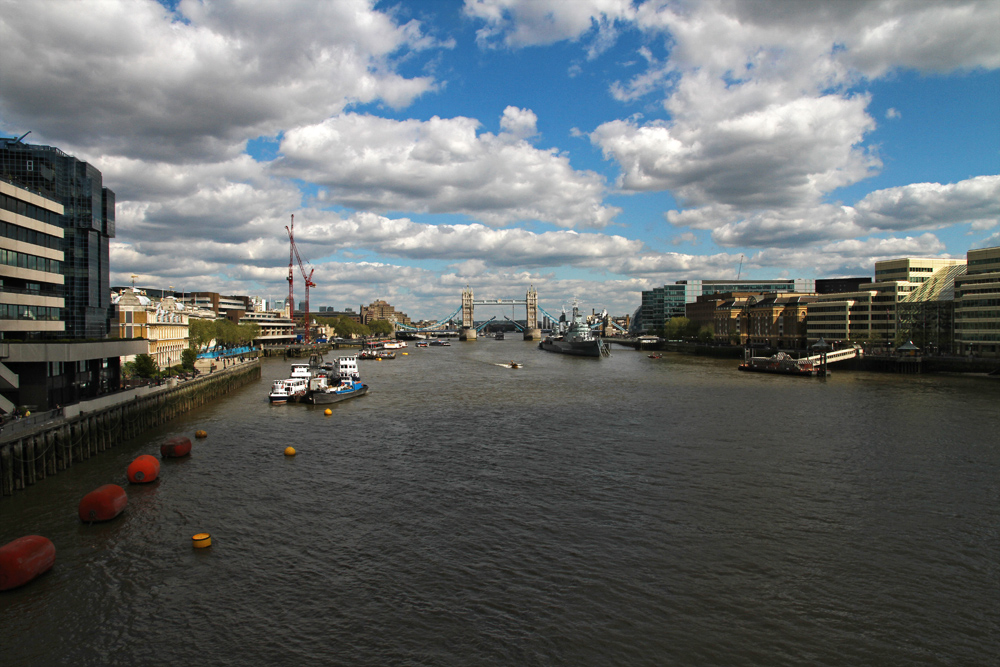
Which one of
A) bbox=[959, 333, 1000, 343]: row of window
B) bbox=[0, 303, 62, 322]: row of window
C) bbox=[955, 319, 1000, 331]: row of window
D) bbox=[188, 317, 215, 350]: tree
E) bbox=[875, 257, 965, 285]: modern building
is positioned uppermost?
bbox=[875, 257, 965, 285]: modern building

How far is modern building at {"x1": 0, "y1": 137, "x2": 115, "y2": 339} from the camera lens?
6594 centimetres

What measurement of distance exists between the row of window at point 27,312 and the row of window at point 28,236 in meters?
3.88

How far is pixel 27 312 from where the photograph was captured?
3512 cm

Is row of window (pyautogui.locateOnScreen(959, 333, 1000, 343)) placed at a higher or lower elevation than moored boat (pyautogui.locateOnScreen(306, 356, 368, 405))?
higher

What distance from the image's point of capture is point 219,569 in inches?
625

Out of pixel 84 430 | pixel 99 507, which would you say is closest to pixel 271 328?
pixel 84 430

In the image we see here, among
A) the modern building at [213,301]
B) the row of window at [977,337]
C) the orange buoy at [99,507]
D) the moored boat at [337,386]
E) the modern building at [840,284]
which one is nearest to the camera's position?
the orange buoy at [99,507]

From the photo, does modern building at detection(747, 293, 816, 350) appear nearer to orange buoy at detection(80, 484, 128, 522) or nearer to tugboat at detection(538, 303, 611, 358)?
tugboat at detection(538, 303, 611, 358)

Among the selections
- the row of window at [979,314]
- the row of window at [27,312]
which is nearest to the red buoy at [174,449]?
the row of window at [27,312]

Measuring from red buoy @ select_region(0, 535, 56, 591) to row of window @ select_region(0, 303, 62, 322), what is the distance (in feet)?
79.0

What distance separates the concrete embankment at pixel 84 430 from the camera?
22.2 m

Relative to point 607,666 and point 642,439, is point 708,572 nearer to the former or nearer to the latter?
point 607,666

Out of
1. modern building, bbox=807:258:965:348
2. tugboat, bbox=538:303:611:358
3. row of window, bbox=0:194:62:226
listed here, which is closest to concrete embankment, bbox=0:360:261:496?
row of window, bbox=0:194:62:226

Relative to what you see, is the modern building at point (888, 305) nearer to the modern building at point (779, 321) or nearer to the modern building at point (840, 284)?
the modern building at point (779, 321)
